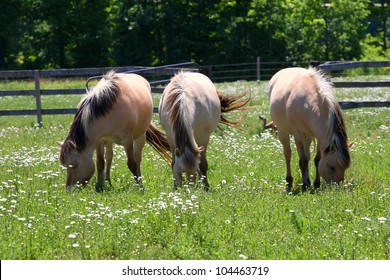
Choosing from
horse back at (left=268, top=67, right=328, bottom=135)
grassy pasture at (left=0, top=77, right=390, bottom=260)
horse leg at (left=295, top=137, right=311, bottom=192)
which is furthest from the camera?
horse leg at (left=295, top=137, right=311, bottom=192)

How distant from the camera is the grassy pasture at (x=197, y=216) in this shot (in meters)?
6.20

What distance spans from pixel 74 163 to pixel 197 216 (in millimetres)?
2796

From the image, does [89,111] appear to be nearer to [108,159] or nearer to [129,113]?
[129,113]

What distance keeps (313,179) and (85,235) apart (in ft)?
Answer: 16.5

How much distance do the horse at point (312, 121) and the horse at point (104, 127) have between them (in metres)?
2.00

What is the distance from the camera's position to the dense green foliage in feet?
159

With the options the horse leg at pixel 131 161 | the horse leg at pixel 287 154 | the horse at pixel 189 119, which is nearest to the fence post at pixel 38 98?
the horse at pixel 189 119

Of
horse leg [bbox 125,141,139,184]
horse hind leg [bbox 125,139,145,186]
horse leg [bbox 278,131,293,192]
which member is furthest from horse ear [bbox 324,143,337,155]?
horse leg [bbox 125,141,139,184]

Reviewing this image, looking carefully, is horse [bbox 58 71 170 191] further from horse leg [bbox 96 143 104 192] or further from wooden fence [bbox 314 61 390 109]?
wooden fence [bbox 314 61 390 109]

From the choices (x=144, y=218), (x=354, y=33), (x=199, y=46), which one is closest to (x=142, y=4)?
(x=199, y=46)

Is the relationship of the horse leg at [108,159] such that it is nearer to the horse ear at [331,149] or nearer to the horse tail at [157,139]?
the horse tail at [157,139]

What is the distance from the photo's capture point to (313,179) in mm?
10734

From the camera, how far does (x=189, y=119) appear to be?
9.27 meters
